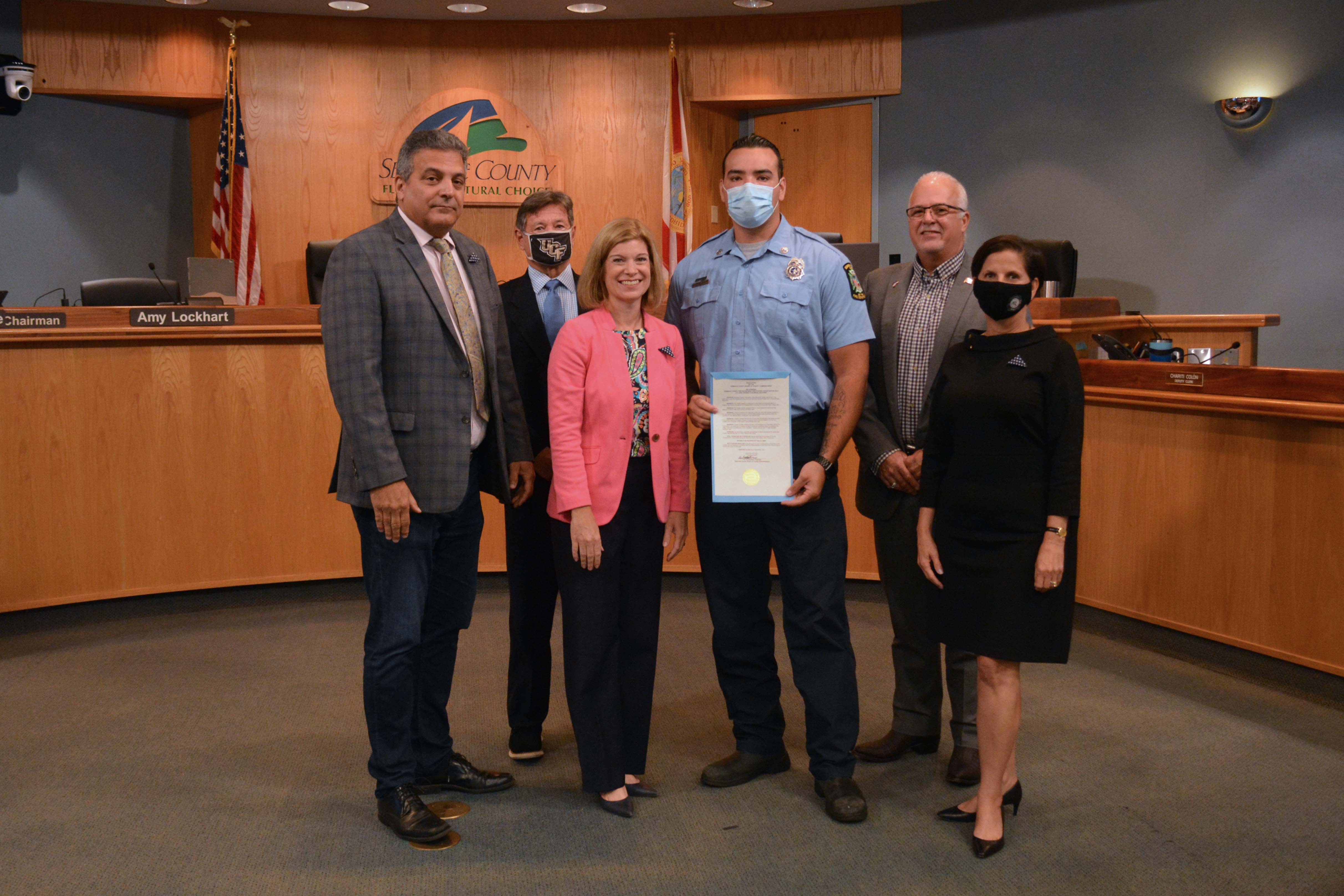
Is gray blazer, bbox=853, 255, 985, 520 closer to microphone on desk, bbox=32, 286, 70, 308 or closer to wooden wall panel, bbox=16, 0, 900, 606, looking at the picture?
wooden wall panel, bbox=16, 0, 900, 606

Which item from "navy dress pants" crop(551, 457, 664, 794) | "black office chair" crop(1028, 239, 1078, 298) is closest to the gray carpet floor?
"navy dress pants" crop(551, 457, 664, 794)

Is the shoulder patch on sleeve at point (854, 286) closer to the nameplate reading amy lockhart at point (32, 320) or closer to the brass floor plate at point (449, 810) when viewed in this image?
the brass floor plate at point (449, 810)

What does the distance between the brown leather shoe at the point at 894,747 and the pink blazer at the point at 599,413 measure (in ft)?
3.07

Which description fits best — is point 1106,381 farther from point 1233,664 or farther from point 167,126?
point 167,126

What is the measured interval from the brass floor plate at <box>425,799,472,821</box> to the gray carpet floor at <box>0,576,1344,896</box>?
0.02 m

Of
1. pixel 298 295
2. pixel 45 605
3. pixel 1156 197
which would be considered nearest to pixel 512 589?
pixel 45 605

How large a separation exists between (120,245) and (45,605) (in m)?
3.87

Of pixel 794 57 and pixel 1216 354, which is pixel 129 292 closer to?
pixel 794 57

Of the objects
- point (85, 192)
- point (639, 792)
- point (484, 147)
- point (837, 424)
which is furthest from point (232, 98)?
point (639, 792)

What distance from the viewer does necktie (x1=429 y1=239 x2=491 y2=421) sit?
7.85 feet

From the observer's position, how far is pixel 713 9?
6961mm

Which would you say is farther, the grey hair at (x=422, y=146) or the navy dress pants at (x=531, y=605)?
the navy dress pants at (x=531, y=605)

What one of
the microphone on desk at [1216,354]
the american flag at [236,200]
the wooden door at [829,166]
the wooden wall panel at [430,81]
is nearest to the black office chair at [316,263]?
Answer: the american flag at [236,200]

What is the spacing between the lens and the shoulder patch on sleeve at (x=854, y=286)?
2.49 m
